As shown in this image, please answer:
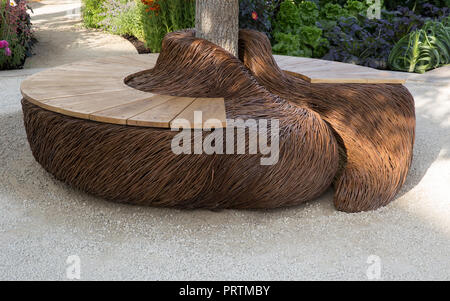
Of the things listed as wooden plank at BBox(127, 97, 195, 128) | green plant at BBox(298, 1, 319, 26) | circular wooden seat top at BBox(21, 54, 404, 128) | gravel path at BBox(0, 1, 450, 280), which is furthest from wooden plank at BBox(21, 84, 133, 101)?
green plant at BBox(298, 1, 319, 26)

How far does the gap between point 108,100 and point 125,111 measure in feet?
0.78

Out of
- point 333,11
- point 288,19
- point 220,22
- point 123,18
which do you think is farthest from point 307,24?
point 220,22

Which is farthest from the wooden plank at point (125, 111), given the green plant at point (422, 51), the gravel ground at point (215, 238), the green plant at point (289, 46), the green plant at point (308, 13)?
the green plant at point (308, 13)

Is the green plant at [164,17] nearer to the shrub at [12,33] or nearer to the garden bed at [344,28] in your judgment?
the garden bed at [344,28]

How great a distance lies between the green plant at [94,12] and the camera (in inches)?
338

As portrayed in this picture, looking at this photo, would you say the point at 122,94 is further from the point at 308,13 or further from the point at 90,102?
the point at 308,13

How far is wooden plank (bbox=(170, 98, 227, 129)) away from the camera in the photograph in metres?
2.33

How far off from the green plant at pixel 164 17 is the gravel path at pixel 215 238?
370 cm

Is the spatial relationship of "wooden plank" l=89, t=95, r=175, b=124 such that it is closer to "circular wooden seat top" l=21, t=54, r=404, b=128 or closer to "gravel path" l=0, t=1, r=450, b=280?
"circular wooden seat top" l=21, t=54, r=404, b=128

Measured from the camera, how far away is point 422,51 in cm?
570

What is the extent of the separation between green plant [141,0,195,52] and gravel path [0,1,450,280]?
3697 mm

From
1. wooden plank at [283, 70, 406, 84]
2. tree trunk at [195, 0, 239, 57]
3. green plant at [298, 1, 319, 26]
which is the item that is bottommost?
wooden plank at [283, 70, 406, 84]
